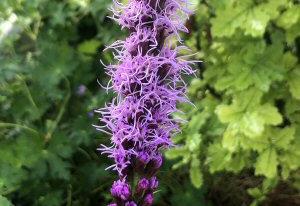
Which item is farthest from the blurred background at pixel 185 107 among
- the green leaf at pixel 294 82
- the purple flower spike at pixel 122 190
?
the purple flower spike at pixel 122 190

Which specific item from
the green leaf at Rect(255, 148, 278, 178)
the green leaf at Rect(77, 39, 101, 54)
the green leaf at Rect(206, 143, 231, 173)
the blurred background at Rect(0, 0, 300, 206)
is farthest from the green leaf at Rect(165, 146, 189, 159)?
the green leaf at Rect(77, 39, 101, 54)

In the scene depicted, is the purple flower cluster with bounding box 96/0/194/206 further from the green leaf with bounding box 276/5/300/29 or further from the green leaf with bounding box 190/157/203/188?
the green leaf with bounding box 190/157/203/188

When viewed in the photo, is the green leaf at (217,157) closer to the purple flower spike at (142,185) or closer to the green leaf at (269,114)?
the green leaf at (269,114)

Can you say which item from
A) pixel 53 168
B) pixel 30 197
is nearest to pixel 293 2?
pixel 53 168

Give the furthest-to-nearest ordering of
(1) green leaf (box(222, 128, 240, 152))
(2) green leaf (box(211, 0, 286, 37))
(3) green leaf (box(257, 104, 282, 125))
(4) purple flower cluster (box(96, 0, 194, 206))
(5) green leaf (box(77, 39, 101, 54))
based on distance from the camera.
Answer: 1. (5) green leaf (box(77, 39, 101, 54))
2. (1) green leaf (box(222, 128, 240, 152))
3. (3) green leaf (box(257, 104, 282, 125))
4. (2) green leaf (box(211, 0, 286, 37))
5. (4) purple flower cluster (box(96, 0, 194, 206))

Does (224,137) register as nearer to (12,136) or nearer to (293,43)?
(293,43)

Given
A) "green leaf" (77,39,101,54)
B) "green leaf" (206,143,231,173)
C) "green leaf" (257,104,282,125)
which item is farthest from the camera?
"green leaf" (77,39,101,54)
